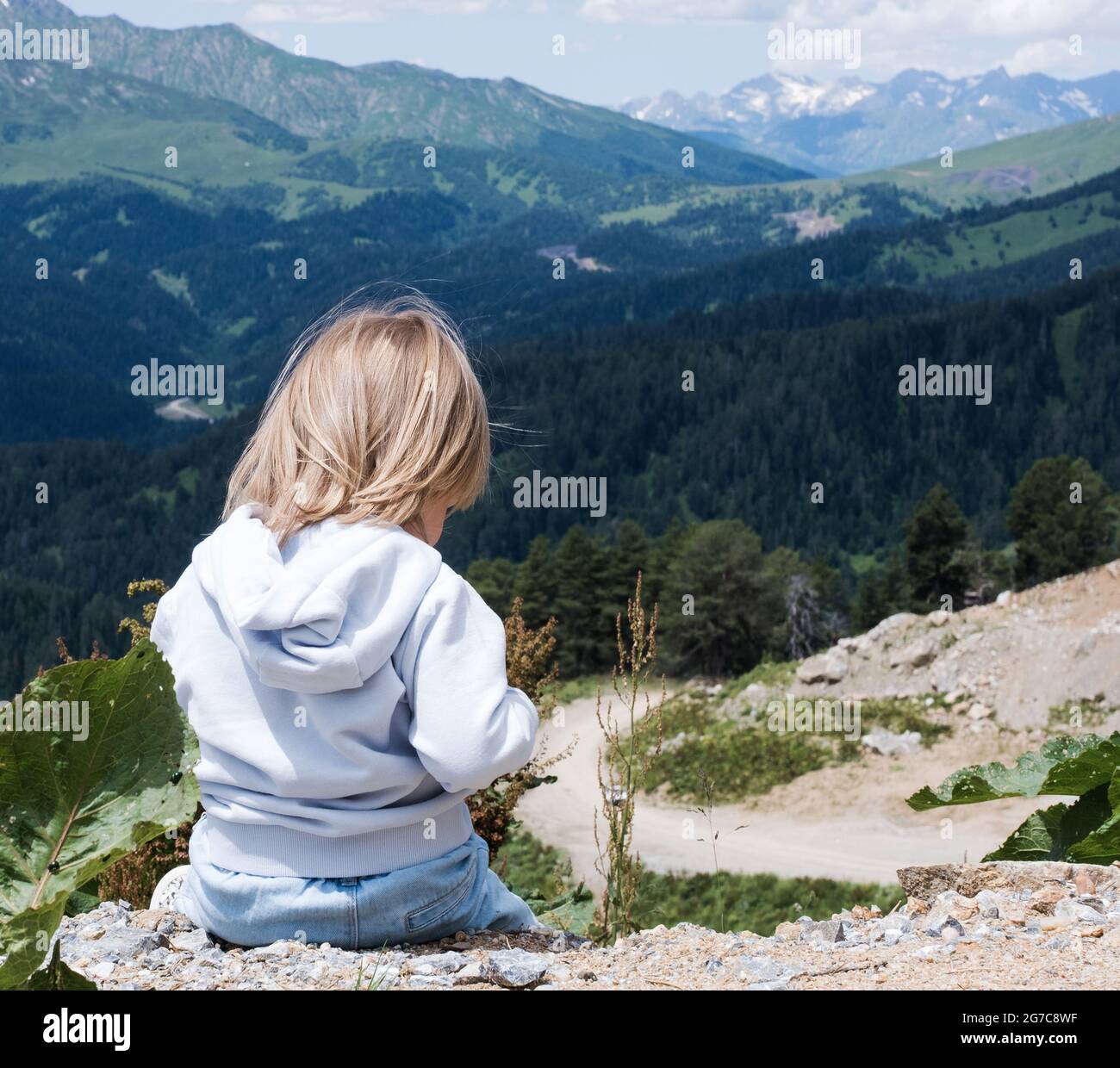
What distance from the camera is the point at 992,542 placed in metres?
118

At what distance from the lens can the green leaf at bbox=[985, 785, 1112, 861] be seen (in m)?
4.49

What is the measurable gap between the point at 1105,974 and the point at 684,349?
165068 mm

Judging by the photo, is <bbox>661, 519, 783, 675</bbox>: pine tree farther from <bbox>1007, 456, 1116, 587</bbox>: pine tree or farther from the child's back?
the child's back

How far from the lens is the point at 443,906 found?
372 cm

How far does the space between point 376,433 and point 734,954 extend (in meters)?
1.88

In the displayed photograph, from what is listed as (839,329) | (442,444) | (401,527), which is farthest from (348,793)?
(839,329)

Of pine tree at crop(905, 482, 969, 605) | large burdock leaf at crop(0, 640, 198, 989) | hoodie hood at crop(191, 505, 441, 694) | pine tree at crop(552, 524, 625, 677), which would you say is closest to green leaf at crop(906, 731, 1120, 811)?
hoodie hood at crop(191, 505, 441, 694)

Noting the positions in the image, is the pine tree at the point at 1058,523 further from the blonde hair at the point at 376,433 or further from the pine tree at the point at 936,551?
the blonde hair at the point at 376,433

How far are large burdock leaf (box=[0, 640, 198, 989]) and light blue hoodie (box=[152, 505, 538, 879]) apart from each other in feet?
1.44

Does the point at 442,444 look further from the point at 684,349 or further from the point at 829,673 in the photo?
the point at 684,349

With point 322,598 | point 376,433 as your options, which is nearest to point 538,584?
point 376,433

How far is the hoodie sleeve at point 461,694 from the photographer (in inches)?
131

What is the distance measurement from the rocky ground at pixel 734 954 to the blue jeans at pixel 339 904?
0.18 ft

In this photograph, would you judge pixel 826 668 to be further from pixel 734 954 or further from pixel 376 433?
pixel 376 433
